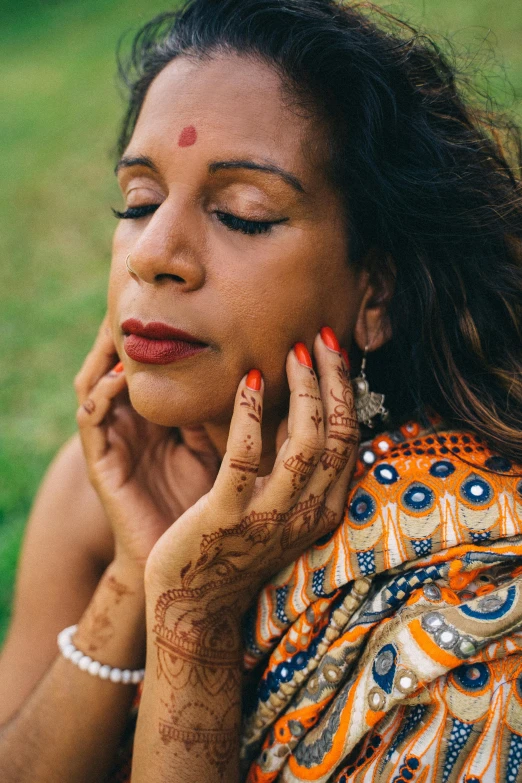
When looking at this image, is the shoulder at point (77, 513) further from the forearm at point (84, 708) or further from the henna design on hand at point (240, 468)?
the henna design on hand at point (240, 468)

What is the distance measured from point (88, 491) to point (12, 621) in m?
0.56

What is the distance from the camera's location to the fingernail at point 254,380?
2125mm

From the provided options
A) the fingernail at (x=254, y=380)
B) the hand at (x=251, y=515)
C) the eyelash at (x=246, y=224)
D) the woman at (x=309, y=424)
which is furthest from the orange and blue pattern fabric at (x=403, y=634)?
the eyelash at (x=246, y=224)

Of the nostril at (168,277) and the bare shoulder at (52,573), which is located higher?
the nostril at (168,277)

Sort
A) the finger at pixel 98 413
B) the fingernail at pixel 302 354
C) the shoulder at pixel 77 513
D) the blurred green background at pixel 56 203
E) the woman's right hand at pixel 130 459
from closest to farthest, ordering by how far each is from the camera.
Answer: the fingernail at pixel 302 354, the woman's right hand at pixel 130 459, the finger at pixel 98 413, the shoulder at pixel 77 513, the blurred green background at pixel 56 203

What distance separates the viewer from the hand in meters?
2.05

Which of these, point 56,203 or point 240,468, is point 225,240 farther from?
point 56,203

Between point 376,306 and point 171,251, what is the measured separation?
2.61 ft

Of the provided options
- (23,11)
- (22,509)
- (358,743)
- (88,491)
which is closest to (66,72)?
(23,11)

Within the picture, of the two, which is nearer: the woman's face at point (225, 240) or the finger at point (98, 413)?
the woman's face at point (225, 240)

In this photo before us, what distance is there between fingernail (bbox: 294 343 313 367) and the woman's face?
2 centimetres

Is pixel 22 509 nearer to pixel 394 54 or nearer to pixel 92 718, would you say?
pixel 92 718

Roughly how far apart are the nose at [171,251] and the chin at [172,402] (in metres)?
0.30

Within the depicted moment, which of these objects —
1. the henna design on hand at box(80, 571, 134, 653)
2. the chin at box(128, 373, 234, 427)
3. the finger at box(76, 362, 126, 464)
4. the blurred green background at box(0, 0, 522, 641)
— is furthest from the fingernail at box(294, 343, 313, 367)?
the blurred green background at box(0, 0, 522, 641)
